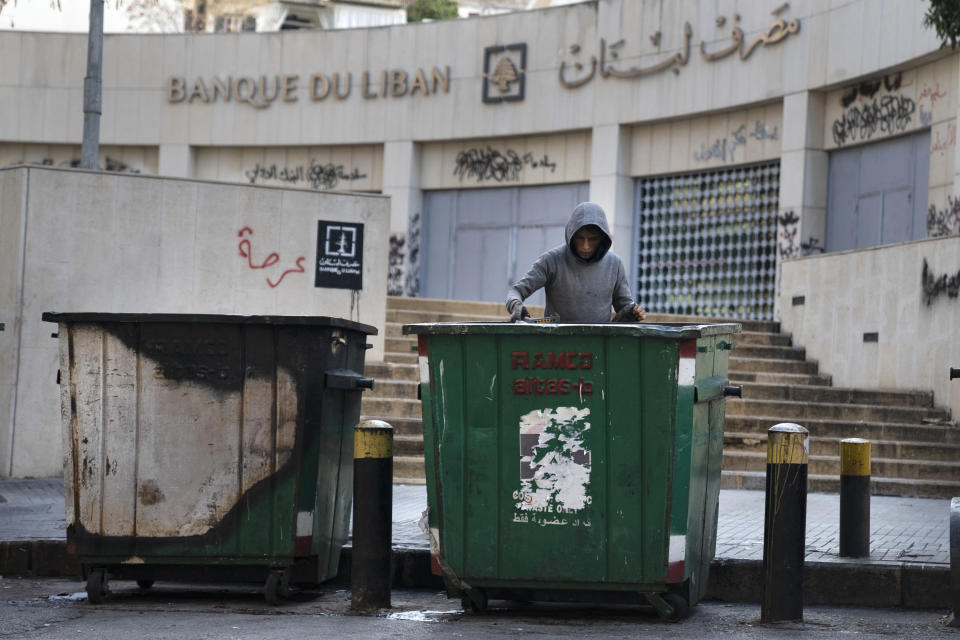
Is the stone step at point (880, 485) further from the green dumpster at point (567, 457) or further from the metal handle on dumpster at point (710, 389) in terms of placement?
the green dumpster at point (567, 457)

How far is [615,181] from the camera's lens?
74.9ft

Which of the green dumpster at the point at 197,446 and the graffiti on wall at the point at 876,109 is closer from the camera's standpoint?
the green dumpster at the point at 197,446

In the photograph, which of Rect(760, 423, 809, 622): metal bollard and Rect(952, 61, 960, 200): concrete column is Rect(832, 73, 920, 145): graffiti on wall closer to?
Rect(952, 61, 960, 200): concrete column

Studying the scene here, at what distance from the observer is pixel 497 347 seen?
228 inches

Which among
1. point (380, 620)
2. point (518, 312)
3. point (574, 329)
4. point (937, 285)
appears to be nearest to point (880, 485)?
point (937, 285)

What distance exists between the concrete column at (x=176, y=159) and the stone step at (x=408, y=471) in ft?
53.3

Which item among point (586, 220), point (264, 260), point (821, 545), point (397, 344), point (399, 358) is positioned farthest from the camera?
point (397, 344)

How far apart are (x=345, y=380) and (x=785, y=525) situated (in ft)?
7.11

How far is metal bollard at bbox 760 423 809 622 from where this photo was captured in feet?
18.7

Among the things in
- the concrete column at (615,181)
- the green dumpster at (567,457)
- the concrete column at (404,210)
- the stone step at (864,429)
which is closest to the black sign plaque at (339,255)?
the stone step at (864,429)

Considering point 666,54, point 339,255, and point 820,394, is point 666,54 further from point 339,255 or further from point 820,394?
point 339,255

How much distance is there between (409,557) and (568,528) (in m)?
1.55

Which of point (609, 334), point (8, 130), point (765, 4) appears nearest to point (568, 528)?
point (609, 334)

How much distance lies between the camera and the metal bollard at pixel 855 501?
22.5ft
